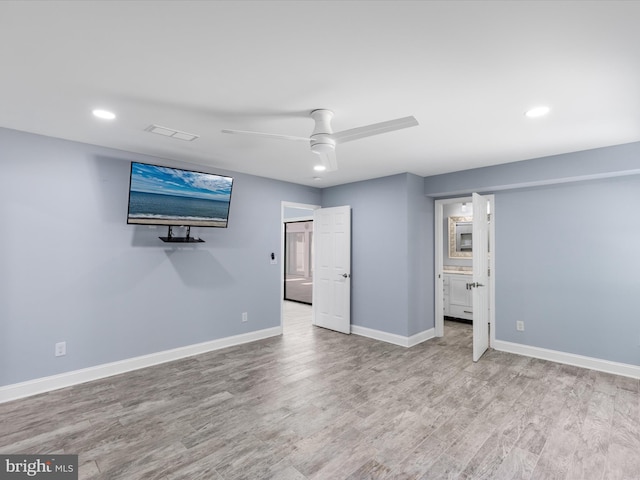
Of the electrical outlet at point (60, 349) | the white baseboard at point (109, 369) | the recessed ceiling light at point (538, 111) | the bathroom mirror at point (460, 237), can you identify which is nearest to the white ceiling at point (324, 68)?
the recessed ceiling light at point (538, 111)

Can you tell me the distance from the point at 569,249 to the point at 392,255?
2.15m

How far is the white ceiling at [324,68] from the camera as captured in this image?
59.3 inches

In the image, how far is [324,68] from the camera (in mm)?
1957

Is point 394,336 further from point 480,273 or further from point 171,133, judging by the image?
point 171,133

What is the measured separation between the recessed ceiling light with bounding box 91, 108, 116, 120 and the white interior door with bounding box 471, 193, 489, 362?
402 cm

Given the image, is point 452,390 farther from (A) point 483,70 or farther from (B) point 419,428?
(A) point 483,70

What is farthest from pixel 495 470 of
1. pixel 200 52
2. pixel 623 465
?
pixel 200 52

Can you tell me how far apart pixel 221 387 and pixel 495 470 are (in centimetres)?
244

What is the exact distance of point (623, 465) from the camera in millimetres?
2104

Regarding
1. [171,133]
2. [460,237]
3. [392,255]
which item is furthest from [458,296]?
[171,133]

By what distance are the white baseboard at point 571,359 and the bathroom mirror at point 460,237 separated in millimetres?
2126

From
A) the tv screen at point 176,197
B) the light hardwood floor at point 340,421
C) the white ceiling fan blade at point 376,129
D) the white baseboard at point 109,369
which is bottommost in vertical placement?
the light hardwood floor at point 340,421

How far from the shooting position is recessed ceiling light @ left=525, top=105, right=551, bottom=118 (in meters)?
2.49

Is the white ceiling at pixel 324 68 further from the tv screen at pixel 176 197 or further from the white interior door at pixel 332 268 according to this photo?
the white interior door at pixel 332 268
